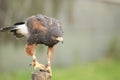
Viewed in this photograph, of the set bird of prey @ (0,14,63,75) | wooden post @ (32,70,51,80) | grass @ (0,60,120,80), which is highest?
bird of prey @ (0,14,63,75)

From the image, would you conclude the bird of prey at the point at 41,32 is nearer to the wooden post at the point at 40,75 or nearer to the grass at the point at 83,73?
the wooden post at the point at 40,75

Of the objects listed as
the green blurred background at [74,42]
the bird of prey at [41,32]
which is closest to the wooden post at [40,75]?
the bird of prey at [41,32]

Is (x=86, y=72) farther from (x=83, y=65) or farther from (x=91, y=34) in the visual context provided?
(x=91, y=34)

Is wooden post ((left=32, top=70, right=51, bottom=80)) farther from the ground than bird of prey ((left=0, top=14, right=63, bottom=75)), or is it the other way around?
bird of prey ((left=0, top=14, right=63, bottom=75))

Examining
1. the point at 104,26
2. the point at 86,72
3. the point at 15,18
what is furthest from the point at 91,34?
the point at 15,18

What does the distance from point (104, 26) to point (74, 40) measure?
0.75m

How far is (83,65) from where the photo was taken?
298 inches

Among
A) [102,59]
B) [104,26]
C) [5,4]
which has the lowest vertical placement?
[102,59]

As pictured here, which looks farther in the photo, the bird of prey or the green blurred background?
the green blurred background

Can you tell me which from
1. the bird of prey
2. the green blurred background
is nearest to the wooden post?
the bird of prey

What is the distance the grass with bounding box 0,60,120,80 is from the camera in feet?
20.9

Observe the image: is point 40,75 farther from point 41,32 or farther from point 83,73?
point 83,73

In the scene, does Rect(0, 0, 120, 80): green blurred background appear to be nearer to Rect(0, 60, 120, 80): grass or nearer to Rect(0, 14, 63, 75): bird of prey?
Rect(0, 60, 120, 80): grass

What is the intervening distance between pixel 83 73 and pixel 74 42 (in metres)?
0.69
